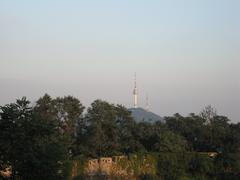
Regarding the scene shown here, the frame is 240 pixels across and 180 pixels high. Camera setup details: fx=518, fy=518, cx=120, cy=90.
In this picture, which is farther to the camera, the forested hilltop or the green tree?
the forested hilltop

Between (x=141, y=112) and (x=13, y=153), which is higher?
(x=141, y=112)

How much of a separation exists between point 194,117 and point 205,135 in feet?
8.77

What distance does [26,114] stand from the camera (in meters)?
15.9

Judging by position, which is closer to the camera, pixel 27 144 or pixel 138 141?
pixel 27 144

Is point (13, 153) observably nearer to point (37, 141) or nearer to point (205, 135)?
point (37, 141)

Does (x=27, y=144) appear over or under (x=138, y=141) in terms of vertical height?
under

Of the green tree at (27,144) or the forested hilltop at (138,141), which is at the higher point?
the forested hilltop at (138,141)

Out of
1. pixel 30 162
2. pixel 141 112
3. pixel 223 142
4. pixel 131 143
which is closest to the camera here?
pixel 30 162

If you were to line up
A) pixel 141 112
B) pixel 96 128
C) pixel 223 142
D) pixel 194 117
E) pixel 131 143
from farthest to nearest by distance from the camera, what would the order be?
pixel 141 112
pixel 194 117
pixel 223 142
pixel 131 143
pixel 96 128

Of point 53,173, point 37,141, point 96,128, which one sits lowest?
point 53,173

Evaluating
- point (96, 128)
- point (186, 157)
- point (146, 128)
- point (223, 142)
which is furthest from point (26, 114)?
point (223, 142)

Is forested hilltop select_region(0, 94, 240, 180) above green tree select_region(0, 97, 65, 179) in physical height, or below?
above

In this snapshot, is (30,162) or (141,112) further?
(141,112)

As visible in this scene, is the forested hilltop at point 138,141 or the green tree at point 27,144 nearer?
the green tree at point 27,144
